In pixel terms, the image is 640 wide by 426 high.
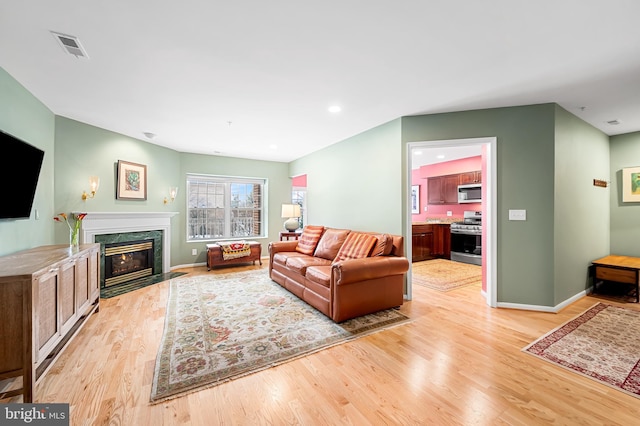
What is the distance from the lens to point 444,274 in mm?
4887

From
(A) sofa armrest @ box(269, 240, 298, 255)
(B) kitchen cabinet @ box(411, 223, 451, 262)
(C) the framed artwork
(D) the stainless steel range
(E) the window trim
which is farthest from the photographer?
(B) kitchen cabinet @ box(411, 223, 451, 262)

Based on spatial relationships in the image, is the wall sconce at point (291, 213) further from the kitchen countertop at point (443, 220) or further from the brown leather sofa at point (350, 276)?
the kitchen countertop at point (443, 220)

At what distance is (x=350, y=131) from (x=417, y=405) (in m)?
3.66

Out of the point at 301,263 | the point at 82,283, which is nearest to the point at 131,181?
the point at 82,283

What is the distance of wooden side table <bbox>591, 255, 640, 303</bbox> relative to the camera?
3471 mm

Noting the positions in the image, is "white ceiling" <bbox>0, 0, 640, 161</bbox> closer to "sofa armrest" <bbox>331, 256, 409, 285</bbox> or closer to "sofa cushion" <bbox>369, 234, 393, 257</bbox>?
"sofa cushion" <bbox>369, 234, 393, 257</bbox>

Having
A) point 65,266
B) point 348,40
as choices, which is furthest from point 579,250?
point 65,266

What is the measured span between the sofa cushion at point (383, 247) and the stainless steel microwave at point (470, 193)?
3768mm

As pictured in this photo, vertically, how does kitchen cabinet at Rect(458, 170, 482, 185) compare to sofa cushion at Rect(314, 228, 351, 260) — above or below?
above

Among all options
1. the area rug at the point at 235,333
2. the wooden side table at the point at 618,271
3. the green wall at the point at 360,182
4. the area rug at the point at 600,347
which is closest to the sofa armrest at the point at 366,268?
the area rug at the point at 235,333

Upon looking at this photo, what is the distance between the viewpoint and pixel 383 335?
257 centimetres

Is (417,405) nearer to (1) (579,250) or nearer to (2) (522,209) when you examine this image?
(2) (522,209)

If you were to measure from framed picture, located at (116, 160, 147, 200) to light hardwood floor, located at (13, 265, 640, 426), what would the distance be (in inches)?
101

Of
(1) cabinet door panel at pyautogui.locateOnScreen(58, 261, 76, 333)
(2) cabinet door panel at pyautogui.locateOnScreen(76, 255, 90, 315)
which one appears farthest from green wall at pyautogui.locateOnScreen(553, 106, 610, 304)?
(2) cabinet door panel at pyautogui.locateOnScreen(76, 255, 90, 315)
